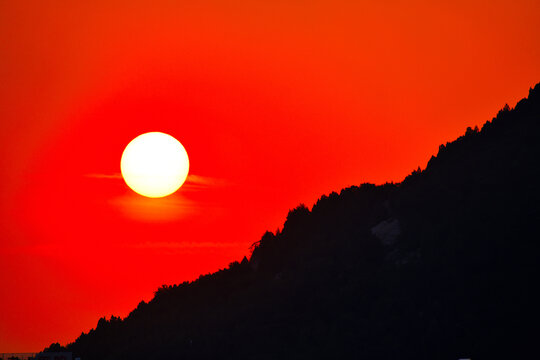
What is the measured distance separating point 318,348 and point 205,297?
125ft

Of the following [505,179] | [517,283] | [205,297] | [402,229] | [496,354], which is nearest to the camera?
[496,354]

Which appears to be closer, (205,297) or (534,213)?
(534,213)

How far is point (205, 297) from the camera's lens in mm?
144375

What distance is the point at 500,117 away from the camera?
128 m

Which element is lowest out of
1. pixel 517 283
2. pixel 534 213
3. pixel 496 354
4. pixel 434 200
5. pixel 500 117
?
pixel 496 354

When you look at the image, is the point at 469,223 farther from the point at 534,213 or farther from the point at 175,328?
the point at 175,328

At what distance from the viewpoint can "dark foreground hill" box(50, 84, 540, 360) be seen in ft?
324

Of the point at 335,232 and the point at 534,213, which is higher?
the point at 335,232

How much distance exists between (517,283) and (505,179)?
58.7 feet

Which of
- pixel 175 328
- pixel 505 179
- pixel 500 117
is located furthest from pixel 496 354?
pixel 175 328

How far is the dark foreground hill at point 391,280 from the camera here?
3890 inches

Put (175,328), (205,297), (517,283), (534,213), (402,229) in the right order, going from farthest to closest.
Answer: (205,297), (175,328), (402,229), (534,213), (517,283)

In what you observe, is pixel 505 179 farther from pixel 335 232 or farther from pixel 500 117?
pixel 335 232

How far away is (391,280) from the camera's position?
371ft
